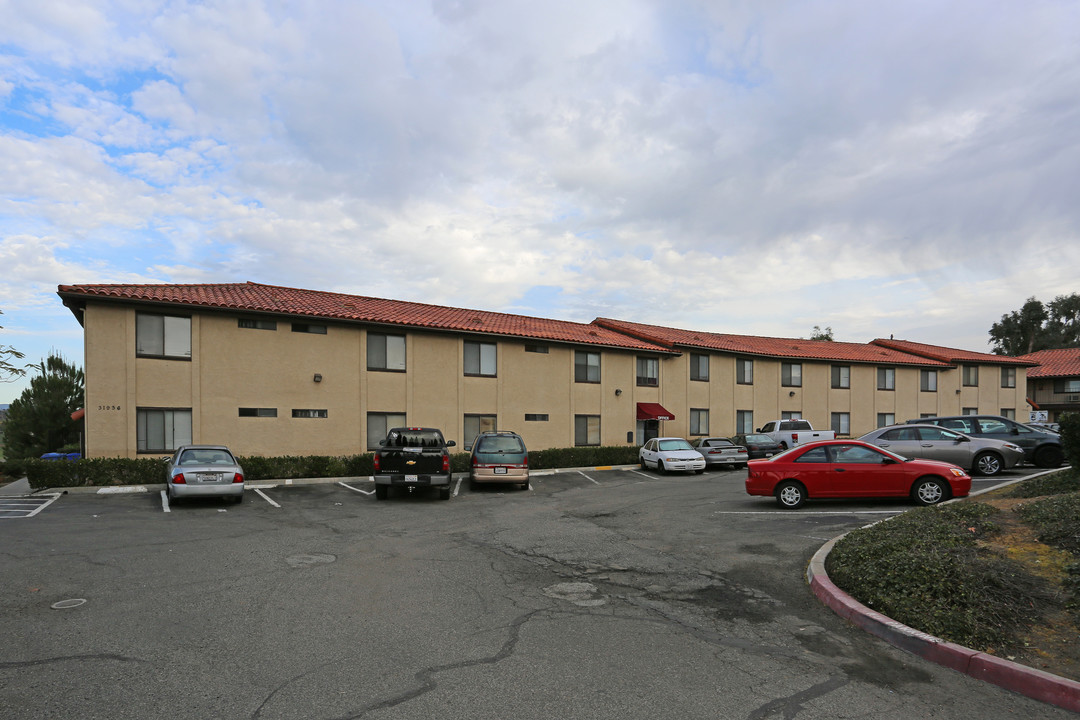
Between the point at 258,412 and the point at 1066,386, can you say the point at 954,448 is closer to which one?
the point at 258,412

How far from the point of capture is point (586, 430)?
2909 cm

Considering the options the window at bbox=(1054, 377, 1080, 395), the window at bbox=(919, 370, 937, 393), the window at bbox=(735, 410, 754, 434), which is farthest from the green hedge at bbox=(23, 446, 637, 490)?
the window at bbox=(1054, 377, 1080, 395)

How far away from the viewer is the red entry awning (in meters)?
30.5

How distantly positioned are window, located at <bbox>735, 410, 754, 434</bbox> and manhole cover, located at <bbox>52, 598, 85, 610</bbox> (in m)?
31.7

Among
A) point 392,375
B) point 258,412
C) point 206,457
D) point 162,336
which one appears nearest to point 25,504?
point 206,457

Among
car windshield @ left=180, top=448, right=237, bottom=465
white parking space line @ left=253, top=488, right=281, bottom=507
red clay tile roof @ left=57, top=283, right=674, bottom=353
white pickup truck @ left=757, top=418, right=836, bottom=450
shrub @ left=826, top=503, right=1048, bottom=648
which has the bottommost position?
white parking space line @ left=253, top=488, right=281, bottom=507

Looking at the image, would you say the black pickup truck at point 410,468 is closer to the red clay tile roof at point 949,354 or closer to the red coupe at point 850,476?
the red coupe at point 850,476

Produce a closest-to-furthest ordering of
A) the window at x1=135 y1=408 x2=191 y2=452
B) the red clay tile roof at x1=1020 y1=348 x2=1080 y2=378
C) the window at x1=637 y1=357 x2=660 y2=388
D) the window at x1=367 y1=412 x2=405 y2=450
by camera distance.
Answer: the window at x1=135 y1=408 x2=191 y2=452 < the window at x1=367 y1=412 x2=405 y2=450 < the window at x1=637 y1=357 x2=660 y2=388 < the red clay tile roof at x1=1020 y1=348 x2=1080 y2=378

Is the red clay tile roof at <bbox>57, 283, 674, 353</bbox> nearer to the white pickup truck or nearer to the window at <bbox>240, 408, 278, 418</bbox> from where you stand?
the window at <bbox>240, 408, 278, 418</bbox>

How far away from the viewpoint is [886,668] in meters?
5.21

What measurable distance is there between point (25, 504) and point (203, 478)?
4.22 metres

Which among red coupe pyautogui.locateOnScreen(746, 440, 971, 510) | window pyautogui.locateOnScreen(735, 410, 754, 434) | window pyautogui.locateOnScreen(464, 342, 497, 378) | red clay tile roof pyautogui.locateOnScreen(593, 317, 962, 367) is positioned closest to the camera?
red coupe pyautogui.locateOnScreen(746, 440, 971, 510)

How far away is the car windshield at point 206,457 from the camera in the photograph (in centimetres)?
1545

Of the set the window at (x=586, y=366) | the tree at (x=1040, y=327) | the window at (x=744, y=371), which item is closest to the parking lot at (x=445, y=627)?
the window at (x=586, y=366)
